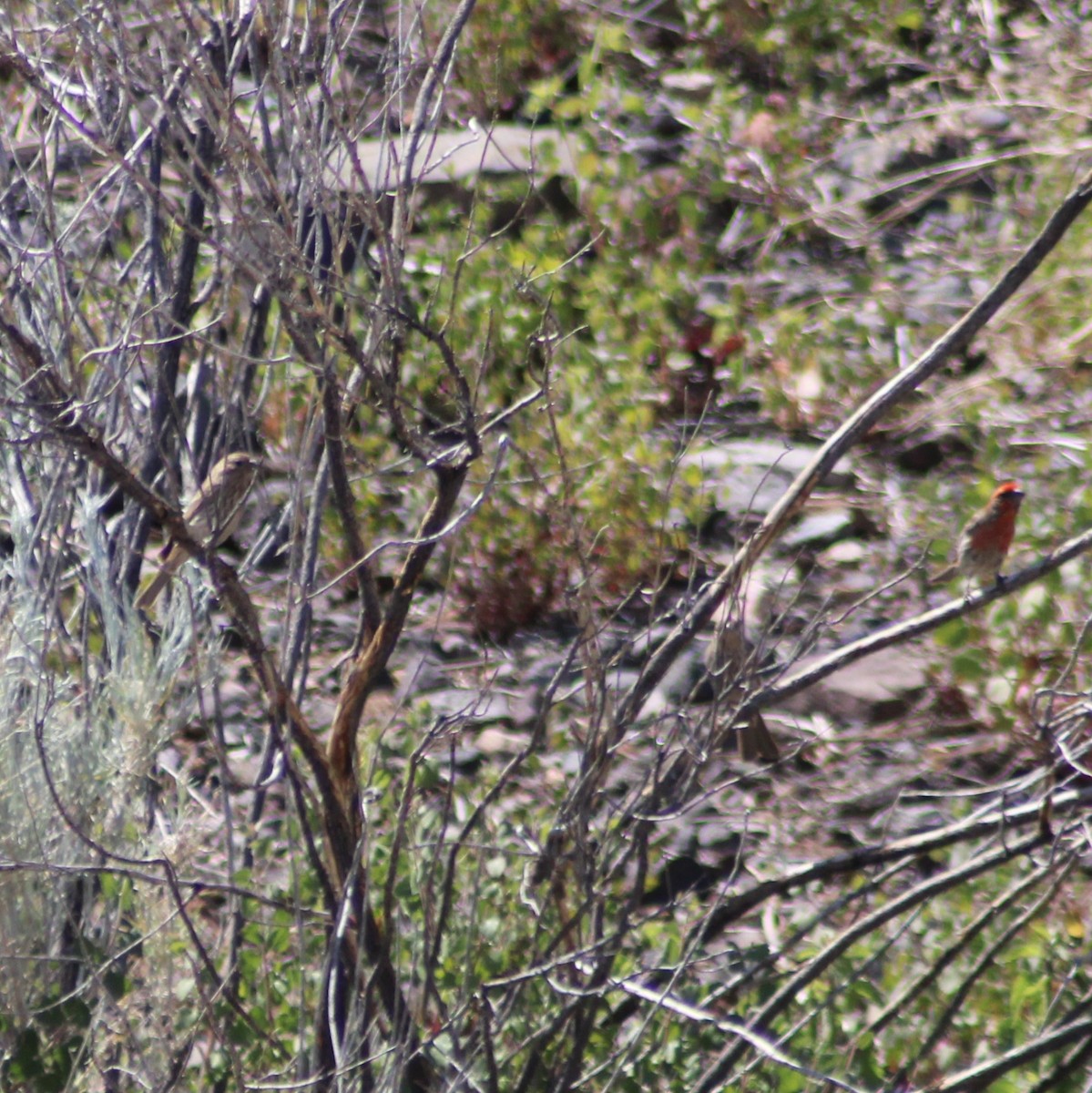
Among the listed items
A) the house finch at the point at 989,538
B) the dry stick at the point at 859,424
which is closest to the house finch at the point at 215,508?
the dry stick at the point at 859,424

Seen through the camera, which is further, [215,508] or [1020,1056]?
[215,508]

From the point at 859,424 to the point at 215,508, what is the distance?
1492mm

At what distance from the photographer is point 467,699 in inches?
252

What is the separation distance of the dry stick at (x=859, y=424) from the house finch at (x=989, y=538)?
1.86 m

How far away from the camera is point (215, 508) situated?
A: 3.83 meters

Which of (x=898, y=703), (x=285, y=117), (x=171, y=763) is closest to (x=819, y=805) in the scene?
(x=898, y=703)

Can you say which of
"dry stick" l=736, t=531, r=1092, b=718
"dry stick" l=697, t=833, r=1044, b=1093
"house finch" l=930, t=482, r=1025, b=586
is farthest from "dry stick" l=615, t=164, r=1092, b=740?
"house finch" l=930, t=482, r=1025, b=586

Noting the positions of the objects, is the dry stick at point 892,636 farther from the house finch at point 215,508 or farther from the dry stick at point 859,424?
Answer: the house finch at point 215,508

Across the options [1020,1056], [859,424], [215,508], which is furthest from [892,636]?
[215,508]

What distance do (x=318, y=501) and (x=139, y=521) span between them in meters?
0.89

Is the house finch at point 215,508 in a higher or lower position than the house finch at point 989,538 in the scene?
higher

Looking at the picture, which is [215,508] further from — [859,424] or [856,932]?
[856,932]

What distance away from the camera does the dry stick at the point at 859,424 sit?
3.92m

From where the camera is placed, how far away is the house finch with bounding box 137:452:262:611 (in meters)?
3.64
